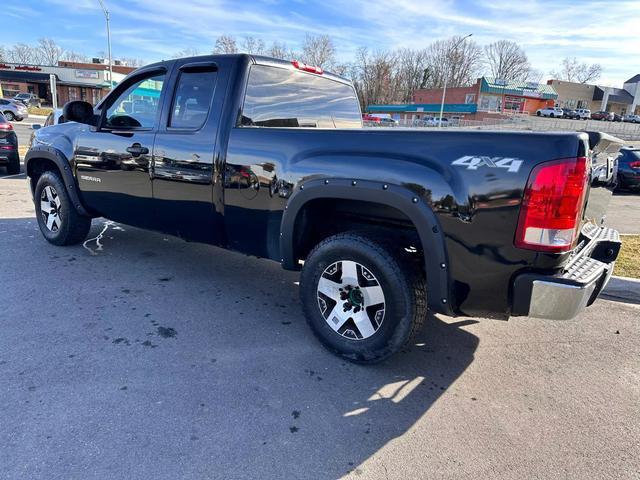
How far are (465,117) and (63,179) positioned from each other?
6400 cm

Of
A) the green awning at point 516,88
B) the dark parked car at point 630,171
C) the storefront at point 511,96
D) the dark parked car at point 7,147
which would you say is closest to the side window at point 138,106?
the dark parked car at point 7,147

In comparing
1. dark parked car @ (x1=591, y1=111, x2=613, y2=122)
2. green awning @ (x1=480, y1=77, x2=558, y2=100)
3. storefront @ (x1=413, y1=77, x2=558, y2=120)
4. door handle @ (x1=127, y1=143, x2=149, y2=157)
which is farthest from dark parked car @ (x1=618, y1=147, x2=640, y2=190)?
dark parked car @ (x1=591, y1=111, x2=613, y2=122)

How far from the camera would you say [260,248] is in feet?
11.5

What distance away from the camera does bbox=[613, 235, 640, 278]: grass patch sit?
4988 mm

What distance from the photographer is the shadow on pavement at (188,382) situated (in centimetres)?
218

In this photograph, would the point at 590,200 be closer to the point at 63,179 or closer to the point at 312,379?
the point at 312,379

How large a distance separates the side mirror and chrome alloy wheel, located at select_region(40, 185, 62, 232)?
1051 mm

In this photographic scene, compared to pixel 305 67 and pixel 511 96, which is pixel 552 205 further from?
pixel 511 96

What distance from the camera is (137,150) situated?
406 centimetres

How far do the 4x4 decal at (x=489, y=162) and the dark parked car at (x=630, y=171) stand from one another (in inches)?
567

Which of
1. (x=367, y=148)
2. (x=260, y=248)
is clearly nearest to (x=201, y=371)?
(x=260, y=248)

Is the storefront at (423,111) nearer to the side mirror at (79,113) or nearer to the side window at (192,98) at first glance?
the side mirror at (79,113)

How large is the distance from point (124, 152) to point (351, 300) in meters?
2.65

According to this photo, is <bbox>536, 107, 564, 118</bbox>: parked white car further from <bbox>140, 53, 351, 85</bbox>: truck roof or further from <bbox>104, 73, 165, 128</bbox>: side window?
<bbox>104, 73, 165, 128</bbox>: side window
